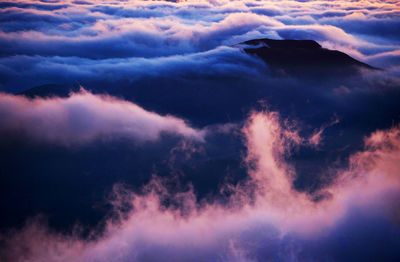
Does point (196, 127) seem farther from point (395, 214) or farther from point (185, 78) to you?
point (395, 214)

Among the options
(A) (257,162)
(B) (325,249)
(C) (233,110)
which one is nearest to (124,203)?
(A) (257,162)

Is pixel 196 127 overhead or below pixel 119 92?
below

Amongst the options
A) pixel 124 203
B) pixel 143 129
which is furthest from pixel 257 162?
pixel 143 129

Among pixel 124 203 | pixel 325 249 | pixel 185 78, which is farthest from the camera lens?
pixel 185 78

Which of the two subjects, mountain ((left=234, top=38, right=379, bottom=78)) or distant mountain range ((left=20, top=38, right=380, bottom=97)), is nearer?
distant mountain range ((left=20, top=38, right=380, bottom=97))

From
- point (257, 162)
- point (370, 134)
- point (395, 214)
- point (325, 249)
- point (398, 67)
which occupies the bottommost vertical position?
point (325, 249)

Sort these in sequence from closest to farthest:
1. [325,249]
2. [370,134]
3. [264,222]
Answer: [325,249] → [264,222] → [370,134]

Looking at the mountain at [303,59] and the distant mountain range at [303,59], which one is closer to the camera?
the distant mountain range at [303,59]

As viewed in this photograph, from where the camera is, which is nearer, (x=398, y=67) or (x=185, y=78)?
(x=185, y=78)

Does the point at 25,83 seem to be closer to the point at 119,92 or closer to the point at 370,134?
the point at 119,92
